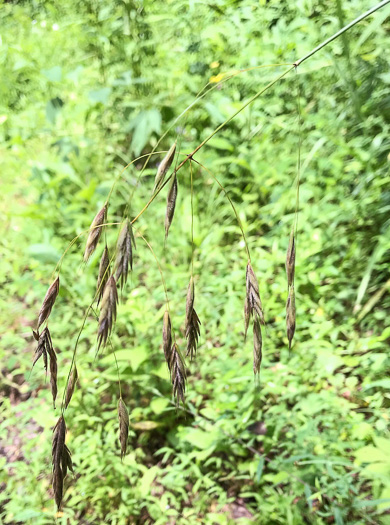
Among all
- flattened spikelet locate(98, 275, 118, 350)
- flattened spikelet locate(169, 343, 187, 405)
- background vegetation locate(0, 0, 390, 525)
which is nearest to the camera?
flattened spikelet locate(98, 275, 118, 350)

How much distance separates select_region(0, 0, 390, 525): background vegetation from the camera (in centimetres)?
133

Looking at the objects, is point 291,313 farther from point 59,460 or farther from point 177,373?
point 59,460

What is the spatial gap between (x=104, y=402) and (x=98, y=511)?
45 cm

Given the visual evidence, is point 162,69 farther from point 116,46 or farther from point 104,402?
point 104,402

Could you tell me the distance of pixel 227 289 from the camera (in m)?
1.91

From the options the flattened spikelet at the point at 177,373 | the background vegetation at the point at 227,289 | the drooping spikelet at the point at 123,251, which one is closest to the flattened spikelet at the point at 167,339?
the flattened spikelet at the point at 177,373

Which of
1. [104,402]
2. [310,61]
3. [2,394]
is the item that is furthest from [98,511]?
[310,61]

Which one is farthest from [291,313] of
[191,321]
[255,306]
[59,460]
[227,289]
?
[227,289]

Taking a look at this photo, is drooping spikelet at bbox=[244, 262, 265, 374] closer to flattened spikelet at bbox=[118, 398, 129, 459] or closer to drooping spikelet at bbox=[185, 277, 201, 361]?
drooping spikelet at bbox=[185, 277, 201, 361]

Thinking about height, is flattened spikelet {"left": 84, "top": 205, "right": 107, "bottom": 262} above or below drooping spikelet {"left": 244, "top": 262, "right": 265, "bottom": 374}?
above

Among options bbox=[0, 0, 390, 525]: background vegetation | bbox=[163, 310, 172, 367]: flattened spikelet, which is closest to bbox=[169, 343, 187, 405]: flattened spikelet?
bbox=[163, 310, 172, 367]: flattened spikelet

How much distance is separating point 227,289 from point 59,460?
1280mm

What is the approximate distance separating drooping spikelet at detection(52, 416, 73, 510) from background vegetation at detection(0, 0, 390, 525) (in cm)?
33

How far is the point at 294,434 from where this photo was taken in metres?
1.30
